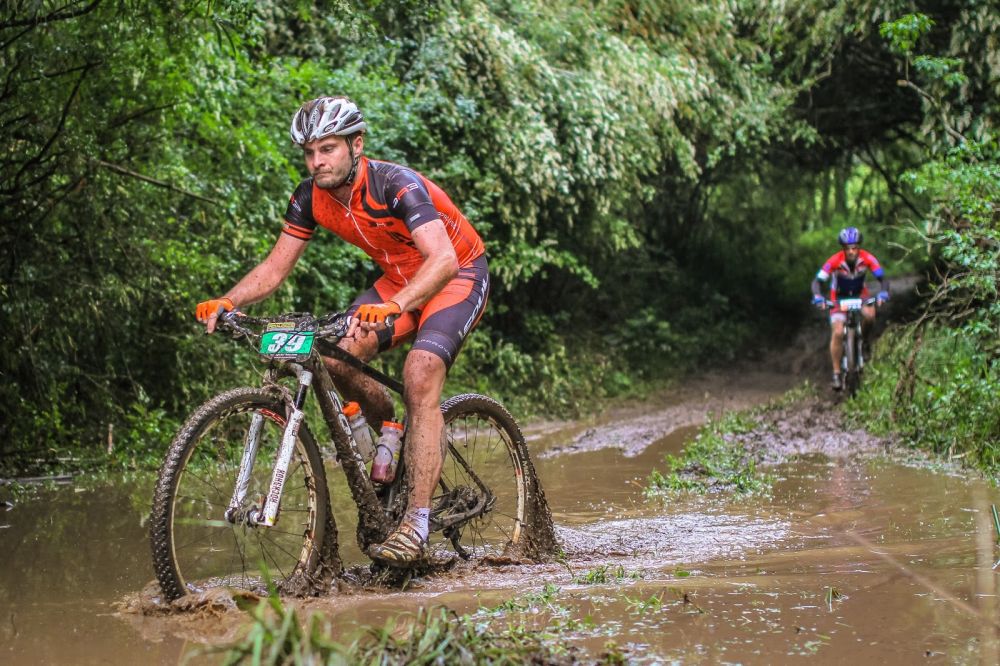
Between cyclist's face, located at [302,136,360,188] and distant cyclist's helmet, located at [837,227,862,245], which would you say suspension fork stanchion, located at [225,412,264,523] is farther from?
distant cyclist's helmet, located at [837,227,862,245]

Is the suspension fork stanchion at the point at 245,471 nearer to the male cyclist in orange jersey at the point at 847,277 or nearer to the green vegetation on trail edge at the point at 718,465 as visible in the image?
the green vegetation on trail edge at the point at 718,465

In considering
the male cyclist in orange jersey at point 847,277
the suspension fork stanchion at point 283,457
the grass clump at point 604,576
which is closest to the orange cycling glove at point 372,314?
the suspension fork stanchion at point 283,457

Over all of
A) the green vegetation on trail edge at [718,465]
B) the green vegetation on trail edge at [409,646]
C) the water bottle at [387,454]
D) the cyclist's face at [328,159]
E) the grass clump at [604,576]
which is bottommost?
the green vegetation on trail edge at [718,465]

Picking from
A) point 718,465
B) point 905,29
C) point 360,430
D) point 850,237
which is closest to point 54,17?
point 360,430

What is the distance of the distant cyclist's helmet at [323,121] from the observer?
457cm

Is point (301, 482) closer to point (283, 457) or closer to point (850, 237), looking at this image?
point (283, 457)

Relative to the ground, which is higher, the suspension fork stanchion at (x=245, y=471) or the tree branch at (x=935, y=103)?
the tree branch at (x=935, y=103)

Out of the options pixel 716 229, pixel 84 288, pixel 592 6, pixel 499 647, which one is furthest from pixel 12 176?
pixel 716 229

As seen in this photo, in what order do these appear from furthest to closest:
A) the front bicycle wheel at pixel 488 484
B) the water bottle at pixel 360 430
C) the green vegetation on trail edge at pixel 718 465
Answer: the green vegetation on trail edge at pixel 718 465 < the front bicycle wheel at pixel 488 484 < the water bottle at pixel 360 430

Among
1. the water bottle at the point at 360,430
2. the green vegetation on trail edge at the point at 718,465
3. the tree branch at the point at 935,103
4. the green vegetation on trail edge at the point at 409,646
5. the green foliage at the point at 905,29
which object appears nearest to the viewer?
the green vegetation on trail edge at the point at 409,646

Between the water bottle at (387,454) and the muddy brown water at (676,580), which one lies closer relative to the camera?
the muddy brown water at (676,580)

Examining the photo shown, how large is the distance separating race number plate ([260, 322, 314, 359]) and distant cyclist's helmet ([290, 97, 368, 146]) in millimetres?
894

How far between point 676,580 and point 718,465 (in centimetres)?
366

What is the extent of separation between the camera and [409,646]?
119 inches
